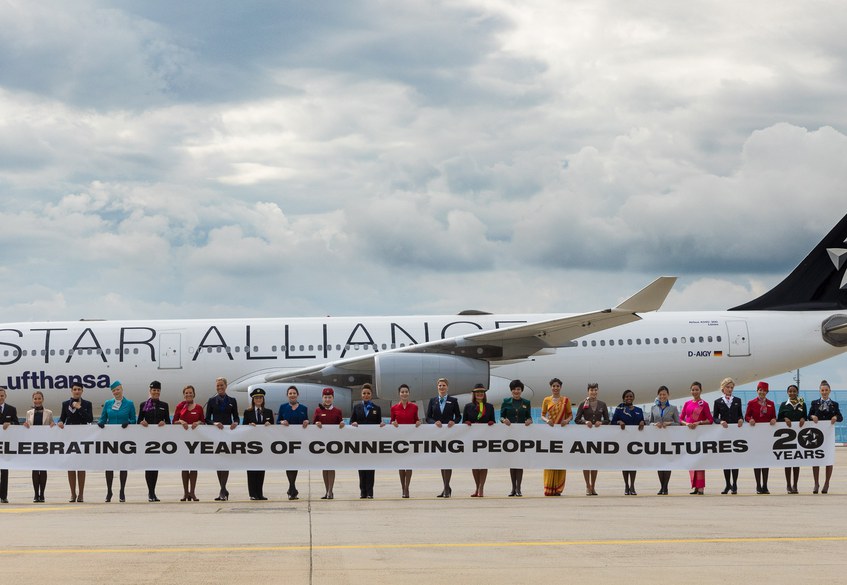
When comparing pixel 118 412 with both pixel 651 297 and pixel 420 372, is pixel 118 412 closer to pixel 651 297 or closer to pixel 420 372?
pixel 420 372

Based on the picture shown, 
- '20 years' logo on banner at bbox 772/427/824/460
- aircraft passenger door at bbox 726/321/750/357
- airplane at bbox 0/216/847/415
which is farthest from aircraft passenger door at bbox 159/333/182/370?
'20 years' logo on banner at bbox 772/427/824/460

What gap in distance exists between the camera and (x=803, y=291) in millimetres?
29156

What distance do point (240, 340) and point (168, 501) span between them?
11615 mm

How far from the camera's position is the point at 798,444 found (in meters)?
16.4

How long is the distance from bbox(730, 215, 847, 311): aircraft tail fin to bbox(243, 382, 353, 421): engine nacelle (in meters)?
11.2

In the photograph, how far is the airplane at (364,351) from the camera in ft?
87.2

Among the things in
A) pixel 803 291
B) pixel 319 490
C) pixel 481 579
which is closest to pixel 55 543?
pixel 481 579

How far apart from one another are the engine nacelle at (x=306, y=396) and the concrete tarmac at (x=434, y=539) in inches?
282

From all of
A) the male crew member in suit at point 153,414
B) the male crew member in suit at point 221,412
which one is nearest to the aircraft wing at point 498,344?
the male crew member in suit at point 221,412

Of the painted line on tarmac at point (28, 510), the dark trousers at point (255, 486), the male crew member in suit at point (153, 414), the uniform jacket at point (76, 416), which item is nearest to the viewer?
the painted line on tarmac at point (28, 510)

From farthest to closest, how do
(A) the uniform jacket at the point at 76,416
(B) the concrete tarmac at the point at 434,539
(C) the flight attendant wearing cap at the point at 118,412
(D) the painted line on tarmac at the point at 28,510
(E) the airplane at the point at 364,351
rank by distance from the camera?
(E) the airplane at the point at 364,351 → (A) the uniform jacket at the point at 76,416 → (C) the flight attendant wearing cap at the point at 118,412 → (D) the painted line on tarmac at the point at 28,510 → (B) the concrete tarmac at the point at 434,539

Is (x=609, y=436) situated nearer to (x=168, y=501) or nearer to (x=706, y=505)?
(x=706, y=505)

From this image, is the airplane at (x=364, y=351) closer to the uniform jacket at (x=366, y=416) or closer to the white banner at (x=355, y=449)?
the uniform jacket at (x=366, y=416)

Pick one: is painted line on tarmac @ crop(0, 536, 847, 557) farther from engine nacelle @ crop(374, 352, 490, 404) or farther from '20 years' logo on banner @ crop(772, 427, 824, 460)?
engine nacelle @ crop(374, 352, 490, 404)
